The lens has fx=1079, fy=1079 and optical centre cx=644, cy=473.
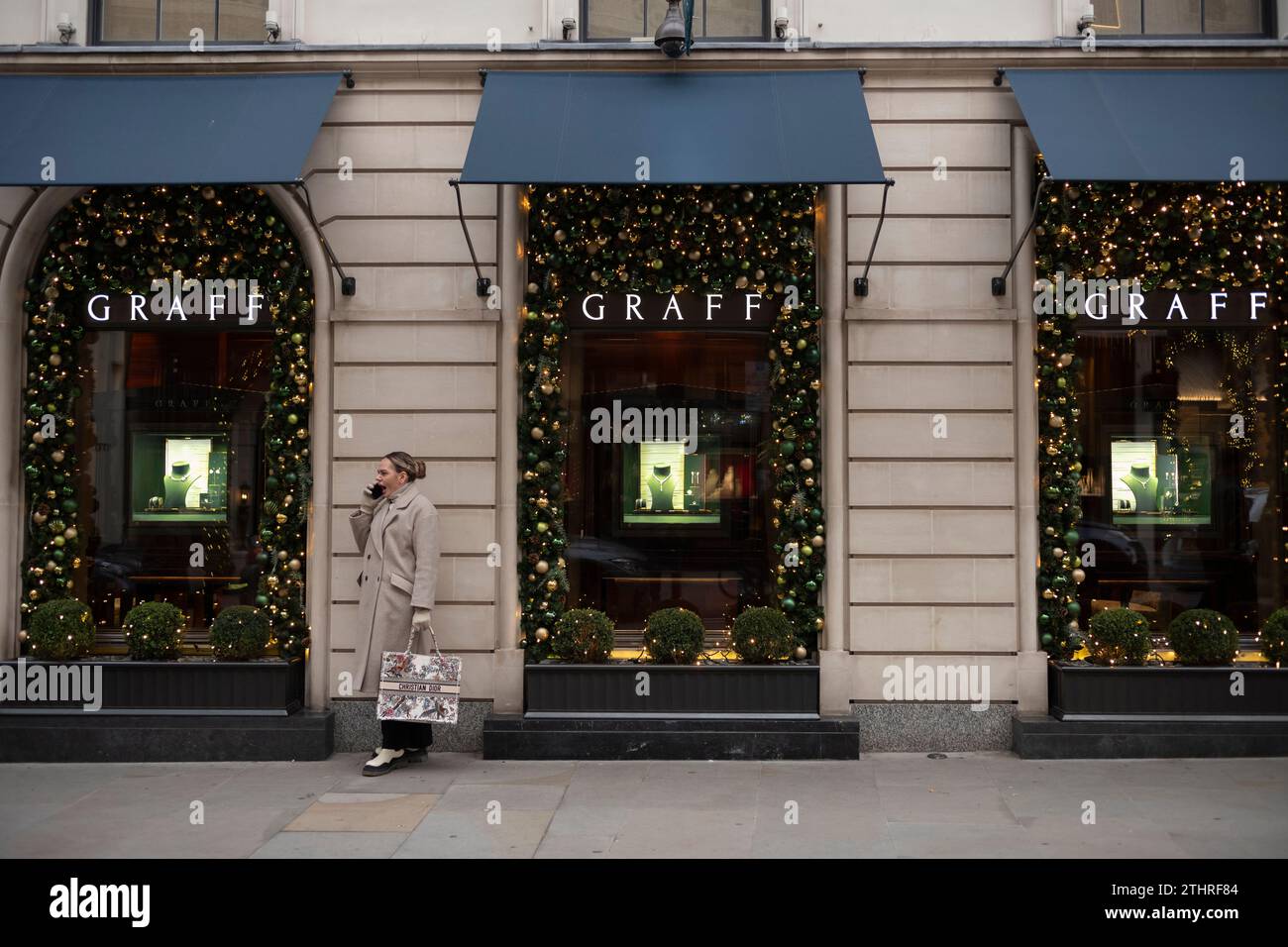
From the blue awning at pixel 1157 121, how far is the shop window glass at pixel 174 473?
7129 mm

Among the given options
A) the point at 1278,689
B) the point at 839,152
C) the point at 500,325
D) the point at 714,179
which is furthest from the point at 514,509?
the point at 1278,689

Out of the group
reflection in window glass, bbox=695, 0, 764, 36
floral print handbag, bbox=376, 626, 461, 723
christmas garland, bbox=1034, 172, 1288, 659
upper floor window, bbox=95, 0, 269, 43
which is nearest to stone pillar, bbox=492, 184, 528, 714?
floral print handbag, bbox=376, 626, 461, 723

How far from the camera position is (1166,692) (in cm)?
904

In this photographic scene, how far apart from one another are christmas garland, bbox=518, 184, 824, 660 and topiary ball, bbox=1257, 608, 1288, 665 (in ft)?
12.3

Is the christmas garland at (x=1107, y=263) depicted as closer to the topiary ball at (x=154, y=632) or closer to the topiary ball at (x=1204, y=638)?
the topiary ball at (x=1204, y=638)

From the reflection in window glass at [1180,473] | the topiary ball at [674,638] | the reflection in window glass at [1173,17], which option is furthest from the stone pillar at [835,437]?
the reflection in window glass at [1173,17]

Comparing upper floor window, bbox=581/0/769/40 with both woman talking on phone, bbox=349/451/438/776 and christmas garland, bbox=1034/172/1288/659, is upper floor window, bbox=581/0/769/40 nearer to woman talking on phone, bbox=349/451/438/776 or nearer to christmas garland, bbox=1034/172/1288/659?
christmas garland, bbox=1034/172/1288/659

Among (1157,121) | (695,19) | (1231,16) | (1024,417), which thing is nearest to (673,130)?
(695,19)

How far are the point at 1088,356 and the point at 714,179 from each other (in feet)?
12.9

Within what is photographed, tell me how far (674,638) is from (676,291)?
3.09 metres

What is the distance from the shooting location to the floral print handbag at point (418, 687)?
8.40 meters

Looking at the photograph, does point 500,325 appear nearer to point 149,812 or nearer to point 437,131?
point 437,131

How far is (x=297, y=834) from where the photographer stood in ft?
23.2

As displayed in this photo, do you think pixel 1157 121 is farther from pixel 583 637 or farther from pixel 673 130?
pixel 583 637
